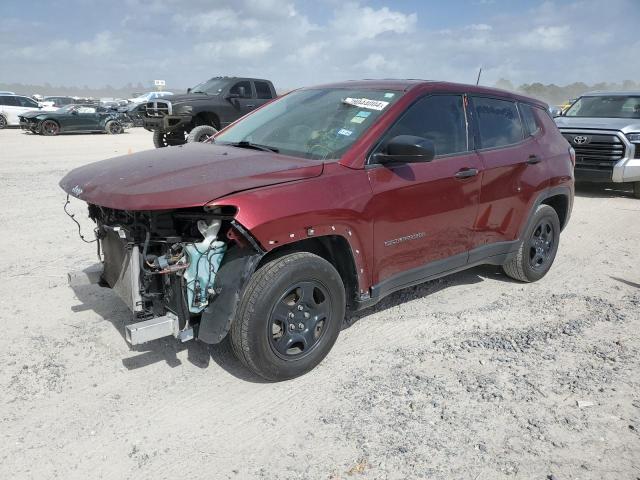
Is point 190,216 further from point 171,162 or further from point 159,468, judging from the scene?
point 159,468

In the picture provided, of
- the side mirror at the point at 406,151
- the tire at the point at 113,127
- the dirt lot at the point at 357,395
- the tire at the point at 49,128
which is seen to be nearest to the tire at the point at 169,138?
the dirt lot at the point at 357,395

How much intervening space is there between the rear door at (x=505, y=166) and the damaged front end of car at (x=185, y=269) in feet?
7.50

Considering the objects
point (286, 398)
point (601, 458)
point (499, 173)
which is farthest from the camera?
point (499, 173)

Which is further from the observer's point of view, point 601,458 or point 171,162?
point 171,162

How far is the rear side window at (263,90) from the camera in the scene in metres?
15.1

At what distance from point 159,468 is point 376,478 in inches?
42.1

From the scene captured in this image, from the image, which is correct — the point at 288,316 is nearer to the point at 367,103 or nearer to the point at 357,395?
the point at 357,395

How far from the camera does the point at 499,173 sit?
15.2 ft

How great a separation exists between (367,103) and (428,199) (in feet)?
2.74

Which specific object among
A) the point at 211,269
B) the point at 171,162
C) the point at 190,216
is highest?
the point at 171,162

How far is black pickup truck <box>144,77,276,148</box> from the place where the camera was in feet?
40.8

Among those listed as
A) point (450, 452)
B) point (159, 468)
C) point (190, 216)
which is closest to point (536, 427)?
point (450, 452)

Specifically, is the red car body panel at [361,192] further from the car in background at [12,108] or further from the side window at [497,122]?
the car in background at [12,108]

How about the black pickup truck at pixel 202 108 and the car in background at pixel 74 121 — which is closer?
the black pickup truck at pixel 202 108
